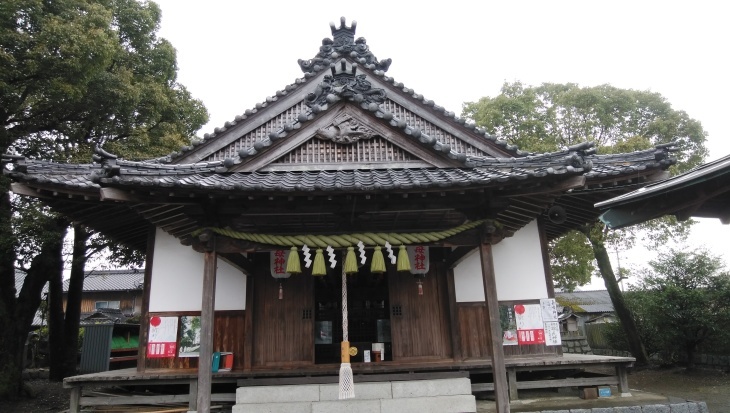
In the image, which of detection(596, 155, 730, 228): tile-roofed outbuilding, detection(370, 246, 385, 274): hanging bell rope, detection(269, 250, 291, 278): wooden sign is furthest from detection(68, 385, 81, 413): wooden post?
detection(596, 155, 730, 228): tile-roofed outbuilding

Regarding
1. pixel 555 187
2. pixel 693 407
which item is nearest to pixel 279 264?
pixel 555 187

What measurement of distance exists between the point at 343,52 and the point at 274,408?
10254mm

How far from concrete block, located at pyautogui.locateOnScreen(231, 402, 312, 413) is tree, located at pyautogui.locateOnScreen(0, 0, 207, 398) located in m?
9.90

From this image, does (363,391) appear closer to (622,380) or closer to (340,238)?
(340,238)

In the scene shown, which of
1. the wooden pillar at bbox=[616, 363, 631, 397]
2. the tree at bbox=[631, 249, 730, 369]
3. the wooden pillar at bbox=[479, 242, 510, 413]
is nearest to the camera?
the wooden pillar at bbox=[479, 242, 510, 413]

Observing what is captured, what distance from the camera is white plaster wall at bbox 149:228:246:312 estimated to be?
9.93 m

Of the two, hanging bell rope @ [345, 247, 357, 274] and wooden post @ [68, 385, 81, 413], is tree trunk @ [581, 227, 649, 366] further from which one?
wooden post @ [68, 385, 81, 413]

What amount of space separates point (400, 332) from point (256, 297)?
131 inches

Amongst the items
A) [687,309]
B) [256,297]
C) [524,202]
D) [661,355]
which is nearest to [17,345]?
[256,297]

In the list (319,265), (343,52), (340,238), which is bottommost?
(319,265)

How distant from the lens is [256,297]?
1016cm

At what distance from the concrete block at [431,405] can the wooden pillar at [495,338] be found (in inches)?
29.3

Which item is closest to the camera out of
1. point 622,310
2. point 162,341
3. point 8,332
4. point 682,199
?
point 682,199

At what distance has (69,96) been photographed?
1347 cm
